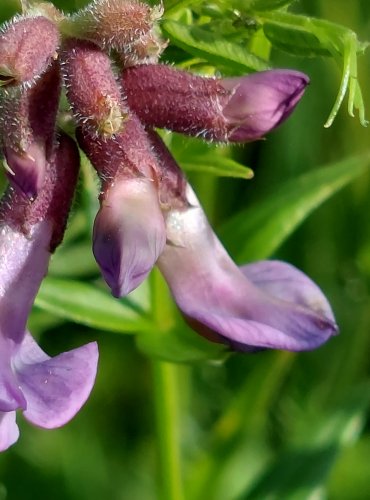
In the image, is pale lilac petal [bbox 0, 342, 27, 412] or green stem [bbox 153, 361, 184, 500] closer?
pale lilac petal [bbox 0, 342, 27, 412]

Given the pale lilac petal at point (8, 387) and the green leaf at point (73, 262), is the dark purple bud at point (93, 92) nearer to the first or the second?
the pale lilac petal at point (8, 387)

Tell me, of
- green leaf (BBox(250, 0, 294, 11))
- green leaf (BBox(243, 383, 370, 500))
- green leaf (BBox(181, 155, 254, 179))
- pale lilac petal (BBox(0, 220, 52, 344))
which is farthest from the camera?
green leaf (BBox(243, 383, 370, 500))

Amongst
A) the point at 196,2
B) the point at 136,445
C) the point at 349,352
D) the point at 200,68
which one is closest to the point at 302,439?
the point at 349,352

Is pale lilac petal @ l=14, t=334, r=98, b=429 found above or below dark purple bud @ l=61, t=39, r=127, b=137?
below

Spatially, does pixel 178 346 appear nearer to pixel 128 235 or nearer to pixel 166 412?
pixel 166 412

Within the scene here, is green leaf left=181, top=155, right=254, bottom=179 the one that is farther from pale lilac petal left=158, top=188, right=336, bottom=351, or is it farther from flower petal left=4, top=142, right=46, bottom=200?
flower petal left=4, top=142, right=46, bottom=200

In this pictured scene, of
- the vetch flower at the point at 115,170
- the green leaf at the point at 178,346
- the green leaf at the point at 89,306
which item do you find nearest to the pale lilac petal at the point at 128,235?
the vetch flower at the point at 115,170

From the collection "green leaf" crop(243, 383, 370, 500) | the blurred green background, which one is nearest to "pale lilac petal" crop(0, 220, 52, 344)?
the blurred green background
